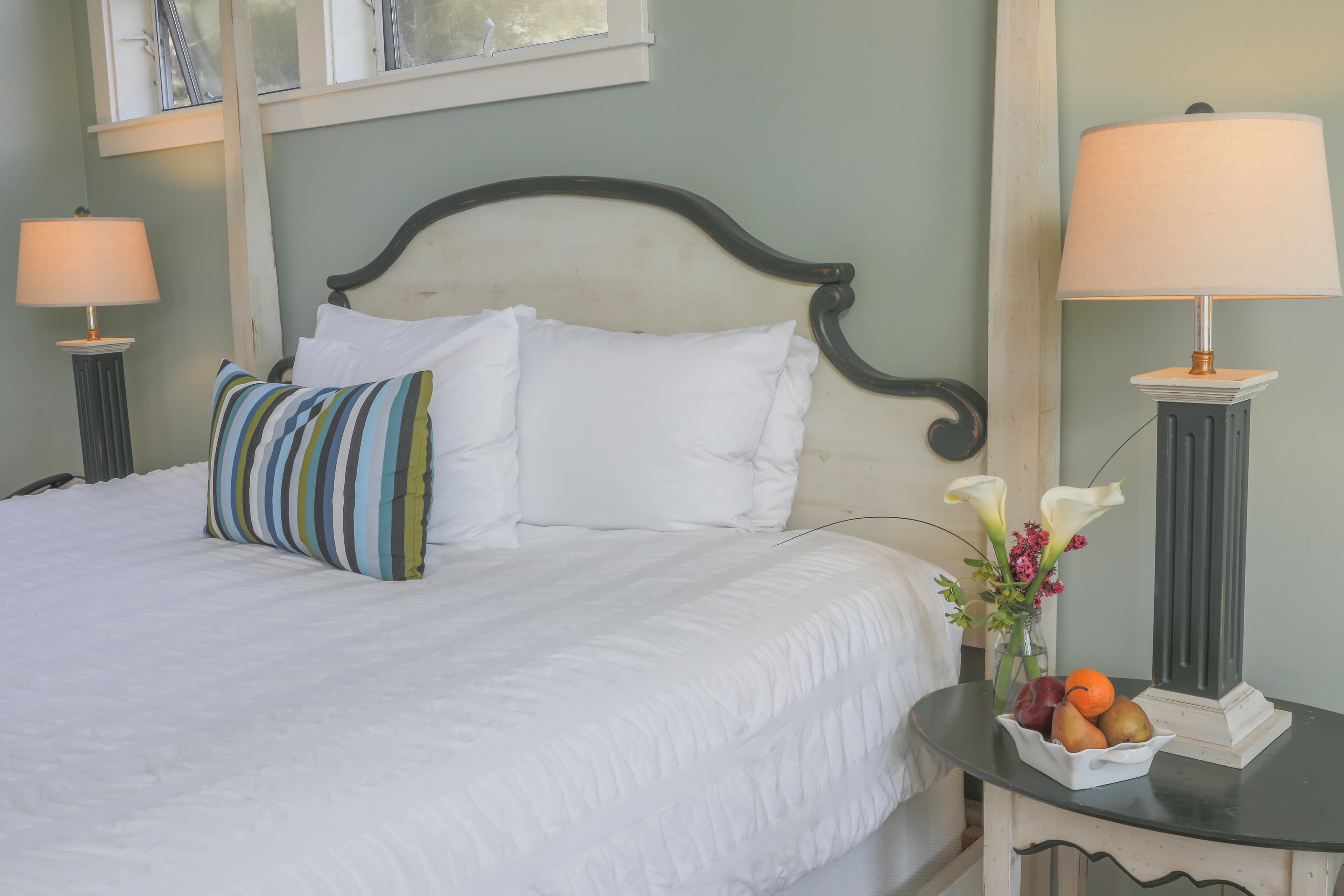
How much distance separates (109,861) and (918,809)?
1215mm

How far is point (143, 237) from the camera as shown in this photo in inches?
117

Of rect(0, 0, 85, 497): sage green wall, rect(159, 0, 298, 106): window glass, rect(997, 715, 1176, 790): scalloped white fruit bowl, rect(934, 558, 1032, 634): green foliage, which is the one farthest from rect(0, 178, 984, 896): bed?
rect(0, 0, 85, 497): sage green wall

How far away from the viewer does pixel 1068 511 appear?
1287mm

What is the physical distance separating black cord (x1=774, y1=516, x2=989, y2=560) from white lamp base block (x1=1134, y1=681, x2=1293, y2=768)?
0.44 m

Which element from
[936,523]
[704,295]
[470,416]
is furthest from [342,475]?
[936,523]

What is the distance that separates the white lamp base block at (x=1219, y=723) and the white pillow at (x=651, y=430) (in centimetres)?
75

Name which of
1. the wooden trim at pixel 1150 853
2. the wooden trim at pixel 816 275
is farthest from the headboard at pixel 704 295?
the wooden trim at pixel 1150 853

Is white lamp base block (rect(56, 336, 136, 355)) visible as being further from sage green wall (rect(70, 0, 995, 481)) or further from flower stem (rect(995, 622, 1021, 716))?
flower stem (rect(995, 622, 1021, 716))

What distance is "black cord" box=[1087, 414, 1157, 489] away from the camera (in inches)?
64.0

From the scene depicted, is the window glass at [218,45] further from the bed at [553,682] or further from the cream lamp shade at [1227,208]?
the cream lamp shade at [1227,208]

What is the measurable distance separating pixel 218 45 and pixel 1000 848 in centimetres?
311

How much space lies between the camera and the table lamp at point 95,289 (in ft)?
9.23

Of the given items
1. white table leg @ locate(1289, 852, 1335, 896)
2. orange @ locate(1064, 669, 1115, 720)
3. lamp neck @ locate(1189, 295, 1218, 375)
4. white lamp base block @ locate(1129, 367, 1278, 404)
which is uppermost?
lamp neck @ locate(1189, 295, 1218, 375)

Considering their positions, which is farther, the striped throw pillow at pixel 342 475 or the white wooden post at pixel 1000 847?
the striped throw pillow at pixel 342 475
